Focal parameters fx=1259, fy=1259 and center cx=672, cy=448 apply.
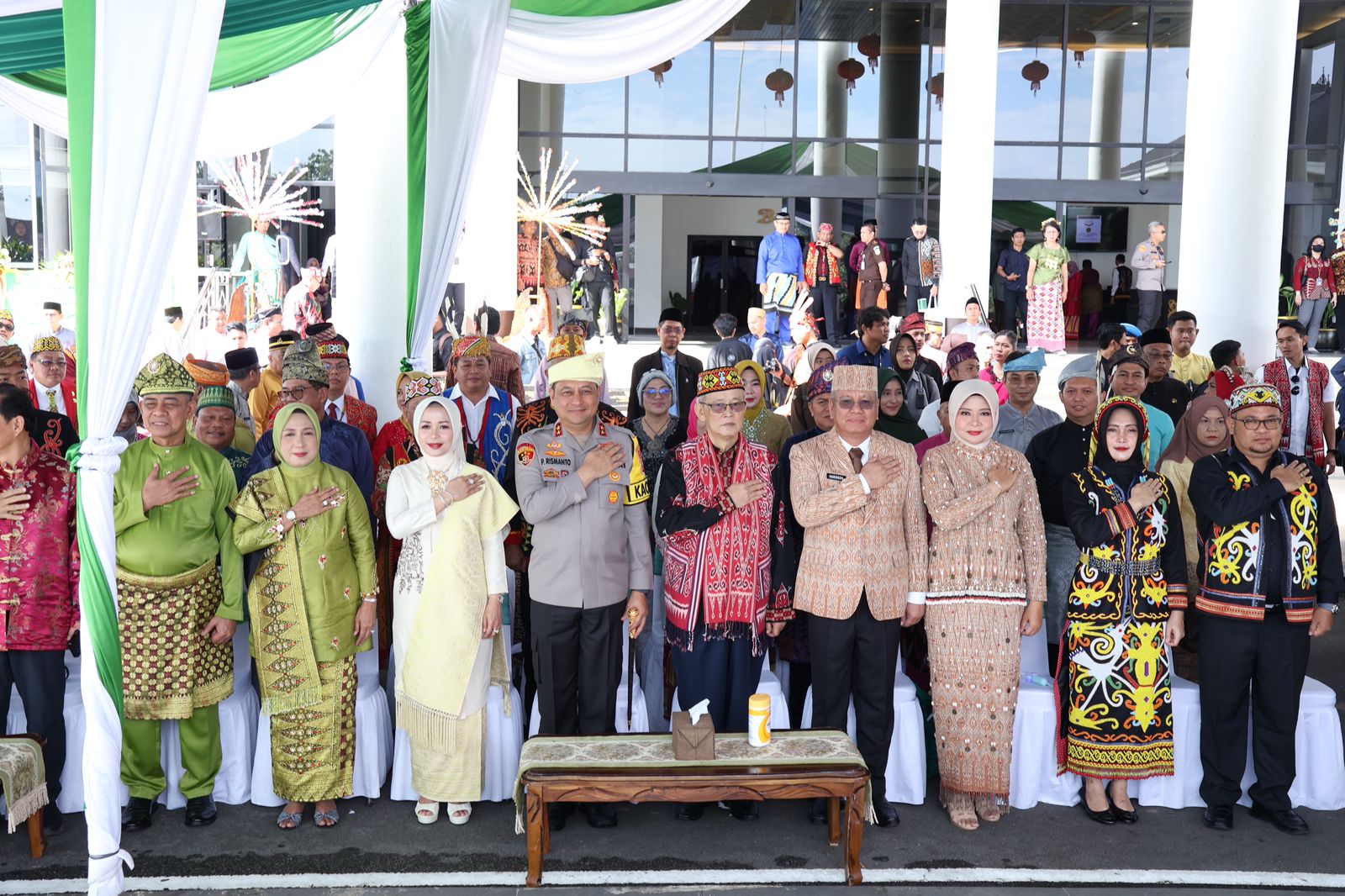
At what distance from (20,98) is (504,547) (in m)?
4.21

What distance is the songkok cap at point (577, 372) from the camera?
4910 millimetres

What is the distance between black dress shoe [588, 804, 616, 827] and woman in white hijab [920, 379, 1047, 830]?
135 centimetres

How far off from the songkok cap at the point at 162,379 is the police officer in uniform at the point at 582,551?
1312 millimetres

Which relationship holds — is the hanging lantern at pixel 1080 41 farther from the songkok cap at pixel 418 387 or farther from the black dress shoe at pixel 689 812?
the black dress shoe at pixel 689 812

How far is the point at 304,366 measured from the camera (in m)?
5.98

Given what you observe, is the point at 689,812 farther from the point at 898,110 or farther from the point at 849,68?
the point at 849,68

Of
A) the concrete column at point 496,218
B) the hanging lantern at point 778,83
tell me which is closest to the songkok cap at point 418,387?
the concrete column at point 496,218

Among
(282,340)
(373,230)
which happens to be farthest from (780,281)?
(282,340)

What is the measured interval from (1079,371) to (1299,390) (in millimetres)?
3823

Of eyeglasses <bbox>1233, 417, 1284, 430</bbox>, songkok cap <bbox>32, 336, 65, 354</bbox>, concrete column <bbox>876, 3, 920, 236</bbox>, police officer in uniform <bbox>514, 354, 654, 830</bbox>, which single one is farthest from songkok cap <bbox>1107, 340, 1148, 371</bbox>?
concrete column <bbox>876, 3, 920, 236</bbox>

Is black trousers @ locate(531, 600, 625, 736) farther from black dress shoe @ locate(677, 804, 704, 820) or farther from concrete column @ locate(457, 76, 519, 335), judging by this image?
concrete column @ locate(457, 76, 519, 335)

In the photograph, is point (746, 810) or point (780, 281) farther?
point (780, 281)

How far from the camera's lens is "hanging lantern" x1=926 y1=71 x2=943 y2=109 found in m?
22.3

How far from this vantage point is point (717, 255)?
23.7m
